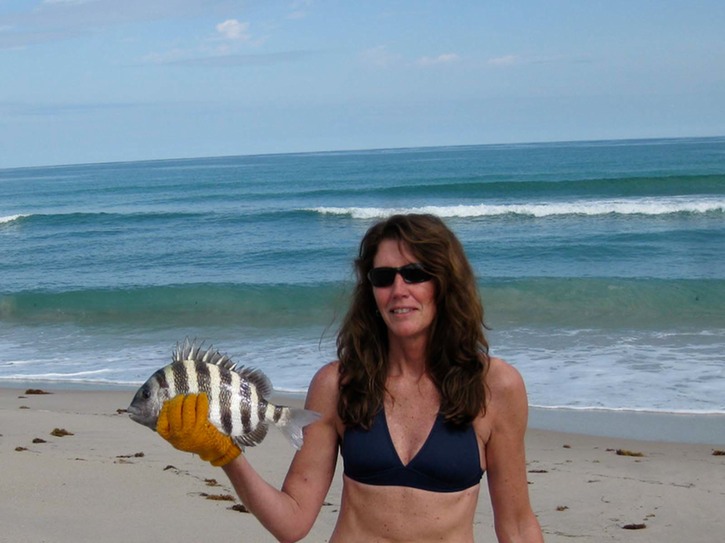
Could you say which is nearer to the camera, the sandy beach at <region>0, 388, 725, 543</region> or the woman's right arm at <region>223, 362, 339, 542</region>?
the woman's right arm at <region>223, 362, 339, 542</region>

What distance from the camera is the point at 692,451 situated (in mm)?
7797

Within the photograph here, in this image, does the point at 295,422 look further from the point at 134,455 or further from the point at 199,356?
the point at 134,455

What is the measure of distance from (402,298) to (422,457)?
44 centimetres

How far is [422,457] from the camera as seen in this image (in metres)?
2.75

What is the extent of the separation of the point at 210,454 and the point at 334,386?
0.54 meters

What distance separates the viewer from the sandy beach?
18.5 feet

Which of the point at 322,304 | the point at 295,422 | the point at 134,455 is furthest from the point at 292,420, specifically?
the point at 322,304

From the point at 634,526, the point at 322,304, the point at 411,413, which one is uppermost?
the point at 411,413

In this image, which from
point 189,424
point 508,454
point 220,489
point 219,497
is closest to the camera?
point 189,424

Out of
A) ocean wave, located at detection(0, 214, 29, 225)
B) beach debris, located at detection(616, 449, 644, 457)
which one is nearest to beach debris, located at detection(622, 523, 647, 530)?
beach debris, located at detection(616, 449, 644, 457)

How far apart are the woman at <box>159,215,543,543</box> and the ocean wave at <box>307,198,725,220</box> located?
24678mm

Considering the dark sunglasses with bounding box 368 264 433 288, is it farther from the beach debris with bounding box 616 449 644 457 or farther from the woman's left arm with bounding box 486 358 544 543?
the beach debris with bounding box 616 449 644 457

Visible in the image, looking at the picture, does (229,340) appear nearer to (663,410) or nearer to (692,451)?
(663,410)

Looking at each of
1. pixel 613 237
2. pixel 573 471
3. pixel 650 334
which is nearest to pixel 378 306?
pixel 573 471
